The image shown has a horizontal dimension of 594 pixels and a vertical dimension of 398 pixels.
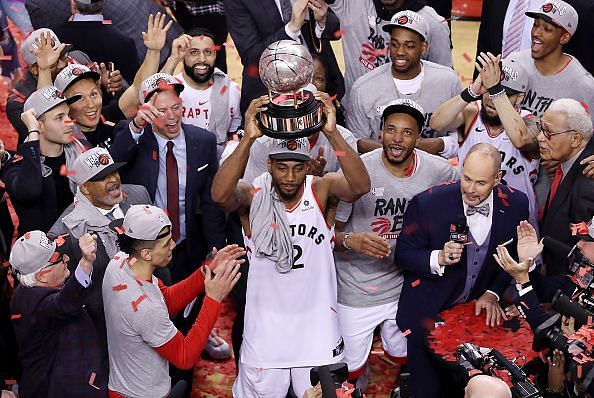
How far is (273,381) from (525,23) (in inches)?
125

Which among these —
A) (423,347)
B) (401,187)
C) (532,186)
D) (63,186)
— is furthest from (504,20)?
(63,186)

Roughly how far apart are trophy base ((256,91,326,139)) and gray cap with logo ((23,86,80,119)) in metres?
1.43

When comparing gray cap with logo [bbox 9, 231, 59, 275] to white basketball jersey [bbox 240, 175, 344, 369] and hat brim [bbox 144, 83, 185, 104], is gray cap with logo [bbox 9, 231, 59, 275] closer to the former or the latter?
white basketball jersey [bbox 240, 175, 344, 369]

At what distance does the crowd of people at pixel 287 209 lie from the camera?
12.0ft

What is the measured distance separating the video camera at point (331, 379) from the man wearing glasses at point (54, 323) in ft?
3.34

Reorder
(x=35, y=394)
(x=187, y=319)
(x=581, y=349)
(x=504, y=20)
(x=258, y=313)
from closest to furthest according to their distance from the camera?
(x=581, y=349) < (x=35, y=394) < (x=258, y=313) < (x=187, y=319) < (x=504, y=20)

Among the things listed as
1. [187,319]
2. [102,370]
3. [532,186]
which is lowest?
[187,319]

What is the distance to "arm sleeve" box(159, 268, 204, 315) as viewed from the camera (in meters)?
3.90

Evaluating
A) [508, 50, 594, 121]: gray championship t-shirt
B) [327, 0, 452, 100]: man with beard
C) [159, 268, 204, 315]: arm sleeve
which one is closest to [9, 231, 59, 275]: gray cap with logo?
[159, 268, 204, 315]: arm sleeve

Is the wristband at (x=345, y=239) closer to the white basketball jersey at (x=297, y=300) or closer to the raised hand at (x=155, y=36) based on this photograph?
the white basketball jersey at (x=297, y=300)

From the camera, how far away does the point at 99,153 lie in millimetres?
4191

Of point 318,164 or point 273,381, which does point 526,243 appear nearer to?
point 318,164

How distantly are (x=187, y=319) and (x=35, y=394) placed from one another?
1.17m

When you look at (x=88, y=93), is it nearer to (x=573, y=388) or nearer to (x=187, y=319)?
(x=187, y=319)
